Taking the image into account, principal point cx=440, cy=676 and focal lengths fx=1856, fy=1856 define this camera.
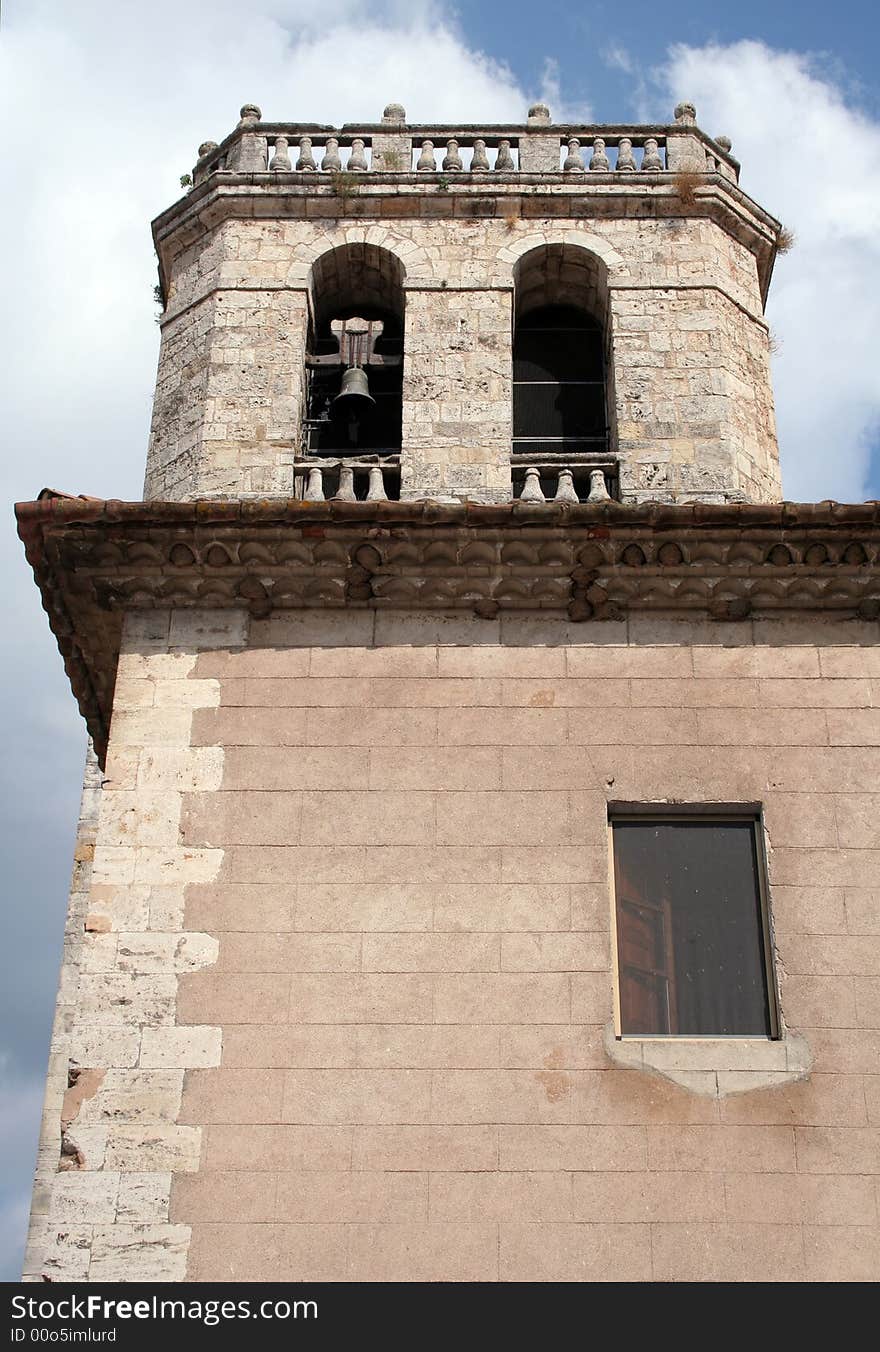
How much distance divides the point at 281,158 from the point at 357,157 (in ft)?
1.95

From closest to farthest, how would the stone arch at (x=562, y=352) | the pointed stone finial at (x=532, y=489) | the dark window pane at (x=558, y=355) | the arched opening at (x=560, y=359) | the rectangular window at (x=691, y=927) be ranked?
the rectangular window at (x=691, y=927)
the pointed stone finial at (x=532, y=489)
the arched opening at (x=560, y=359)
the stone arch at (x=562, y=352)
the dark window pane at (x=558, y=355)

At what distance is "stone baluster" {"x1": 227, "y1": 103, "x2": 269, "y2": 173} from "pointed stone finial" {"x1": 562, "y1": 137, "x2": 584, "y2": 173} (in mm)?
2322

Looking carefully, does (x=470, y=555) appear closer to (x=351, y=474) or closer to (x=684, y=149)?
(x=351, y=474)

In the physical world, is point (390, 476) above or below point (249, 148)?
below

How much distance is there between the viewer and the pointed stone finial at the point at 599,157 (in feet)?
46.6

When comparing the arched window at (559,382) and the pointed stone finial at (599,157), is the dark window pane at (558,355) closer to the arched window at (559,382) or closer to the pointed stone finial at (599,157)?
the arched window at (559,382)

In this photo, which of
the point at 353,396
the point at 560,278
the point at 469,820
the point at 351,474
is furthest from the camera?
the point at 560,278

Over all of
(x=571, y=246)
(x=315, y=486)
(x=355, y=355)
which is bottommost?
(x=315, y=486)

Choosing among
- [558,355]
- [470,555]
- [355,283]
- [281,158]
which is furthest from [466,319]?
[470,555]

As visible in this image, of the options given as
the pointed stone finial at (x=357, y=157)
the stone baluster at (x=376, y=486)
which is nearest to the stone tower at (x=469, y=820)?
the stone baluster at (x=376, y=486)

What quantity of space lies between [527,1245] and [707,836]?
2.54 meters

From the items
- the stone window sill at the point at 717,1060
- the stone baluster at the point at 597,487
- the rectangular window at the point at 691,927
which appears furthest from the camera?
the stone baluster at the point at 597,487

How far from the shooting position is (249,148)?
14.4m

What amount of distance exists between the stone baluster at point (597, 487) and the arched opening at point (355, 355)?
1.48m
